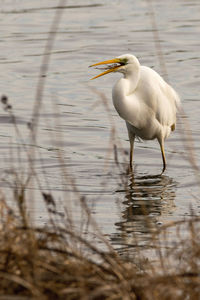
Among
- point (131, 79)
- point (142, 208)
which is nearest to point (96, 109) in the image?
point (131, 79)

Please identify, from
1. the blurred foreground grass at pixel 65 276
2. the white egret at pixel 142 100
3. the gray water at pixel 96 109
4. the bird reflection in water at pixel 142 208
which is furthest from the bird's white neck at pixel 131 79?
the blurred foreground grass at pixel 65 276

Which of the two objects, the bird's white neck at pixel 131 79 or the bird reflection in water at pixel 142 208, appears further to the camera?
the bird's white neck at pixel 131 79

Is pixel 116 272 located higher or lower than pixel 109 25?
higher

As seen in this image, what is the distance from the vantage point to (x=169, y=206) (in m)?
7.01

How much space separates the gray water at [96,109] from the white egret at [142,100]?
345mm

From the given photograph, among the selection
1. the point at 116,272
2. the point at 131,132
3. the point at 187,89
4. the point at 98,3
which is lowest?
the point at 98,3

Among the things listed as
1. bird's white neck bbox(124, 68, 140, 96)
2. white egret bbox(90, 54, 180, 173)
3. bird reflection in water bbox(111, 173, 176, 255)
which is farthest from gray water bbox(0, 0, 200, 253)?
bird's white neck bbox(124, 68, 140, 96)

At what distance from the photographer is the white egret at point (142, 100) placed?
8.27 meters

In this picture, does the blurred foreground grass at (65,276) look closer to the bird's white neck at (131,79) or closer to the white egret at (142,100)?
the white egret at (142,100)

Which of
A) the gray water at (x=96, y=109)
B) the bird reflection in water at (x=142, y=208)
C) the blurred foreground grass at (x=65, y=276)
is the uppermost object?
the blurred foreground grass at (x=65, y=276)

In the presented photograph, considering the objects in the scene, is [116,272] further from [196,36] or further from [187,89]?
[196,36]

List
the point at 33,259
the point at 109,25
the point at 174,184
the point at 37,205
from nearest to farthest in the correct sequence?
the point at 33,259 → the point at 37,205 → the point at 174,184 → the point at 109,25

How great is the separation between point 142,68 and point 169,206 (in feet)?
7.33

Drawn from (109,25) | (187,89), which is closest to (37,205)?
(187,89)
